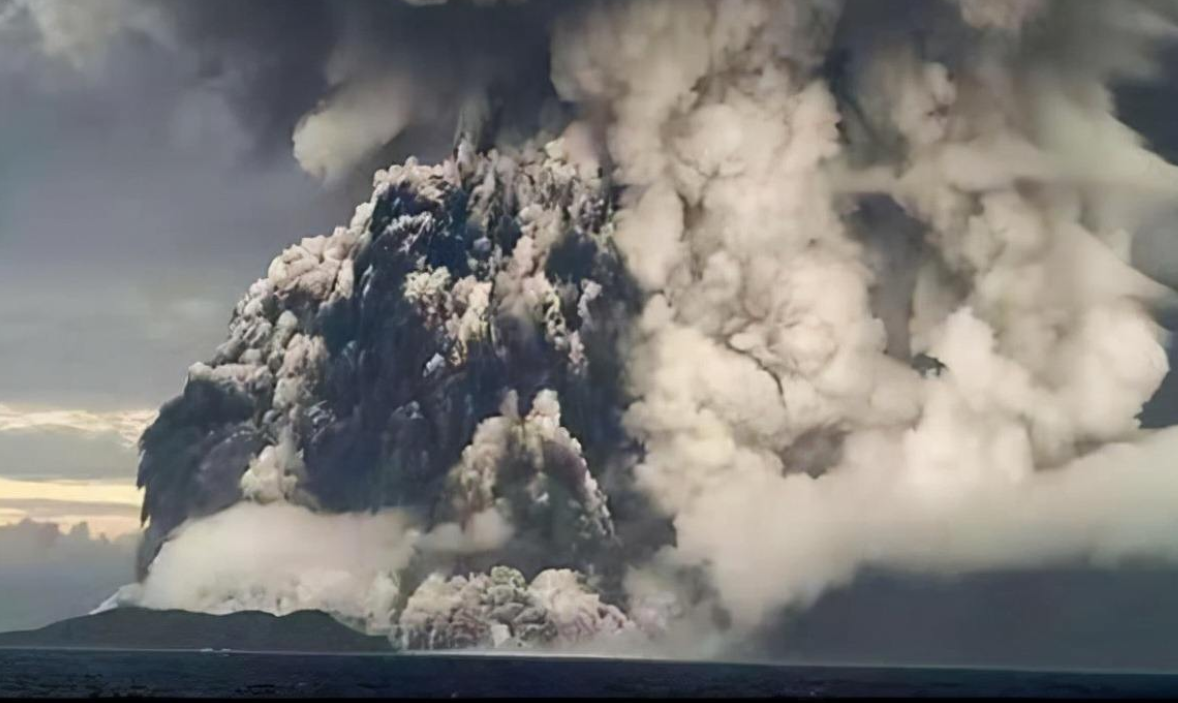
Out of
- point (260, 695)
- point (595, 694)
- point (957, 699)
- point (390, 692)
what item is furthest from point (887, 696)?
point (260, 695)

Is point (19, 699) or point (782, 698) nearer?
point (19, 699)

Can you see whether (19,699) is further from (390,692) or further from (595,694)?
(595,694)

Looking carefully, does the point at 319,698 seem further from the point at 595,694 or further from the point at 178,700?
the point at 595,694

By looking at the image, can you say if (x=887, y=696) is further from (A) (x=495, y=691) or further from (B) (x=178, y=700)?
(B) (x=178, y=700)

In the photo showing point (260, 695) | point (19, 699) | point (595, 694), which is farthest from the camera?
point (595, 694)

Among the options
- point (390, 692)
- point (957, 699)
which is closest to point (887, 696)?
point (957, 699)

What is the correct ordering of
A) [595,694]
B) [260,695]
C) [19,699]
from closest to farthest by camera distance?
[19,699]
[260,695]
[595,694]

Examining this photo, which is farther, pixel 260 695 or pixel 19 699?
pixel 260 695
